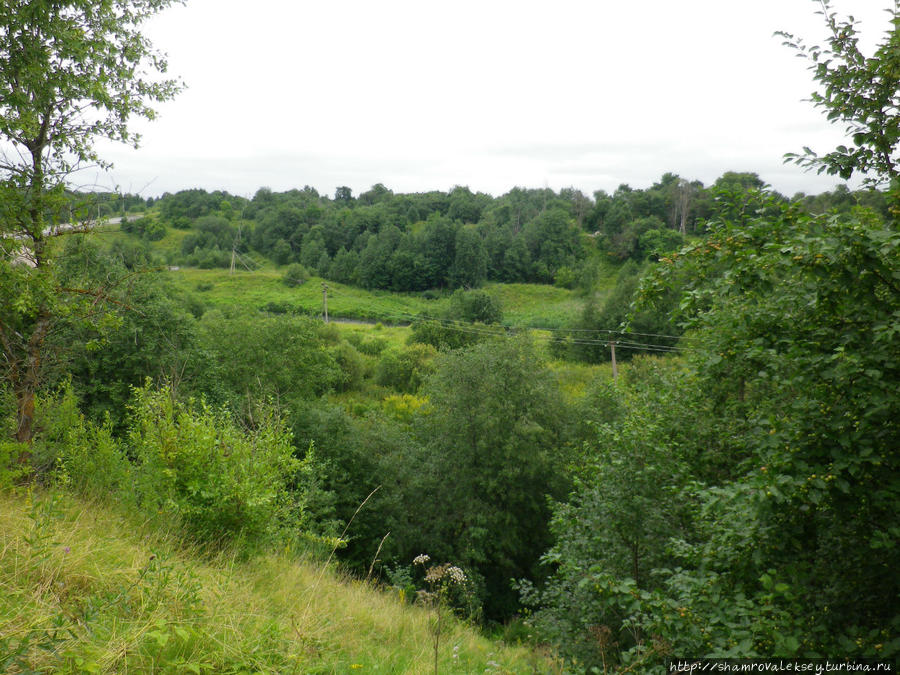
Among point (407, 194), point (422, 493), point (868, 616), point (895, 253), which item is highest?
point (407, 194)

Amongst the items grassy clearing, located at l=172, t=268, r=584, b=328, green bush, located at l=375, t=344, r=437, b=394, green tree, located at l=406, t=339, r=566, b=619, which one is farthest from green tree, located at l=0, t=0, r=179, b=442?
grassy clearing, located at l=172, t=268, r=584, b=328

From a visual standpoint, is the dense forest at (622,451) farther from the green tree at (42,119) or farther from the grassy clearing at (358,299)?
the grassy clearing at (358,299)

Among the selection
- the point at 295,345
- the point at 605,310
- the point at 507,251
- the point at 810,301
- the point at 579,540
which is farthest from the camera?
the point at 507,251

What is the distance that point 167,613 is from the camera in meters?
3.79

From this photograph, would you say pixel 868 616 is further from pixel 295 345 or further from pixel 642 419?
pixel 295 345

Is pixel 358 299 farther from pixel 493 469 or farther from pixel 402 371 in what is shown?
pixel 493 469

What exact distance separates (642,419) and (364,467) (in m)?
13.4

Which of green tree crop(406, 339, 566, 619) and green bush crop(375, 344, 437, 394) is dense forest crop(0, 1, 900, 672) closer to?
green tree crop(406, 339, 566, 619)

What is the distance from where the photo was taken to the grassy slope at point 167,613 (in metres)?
3.24

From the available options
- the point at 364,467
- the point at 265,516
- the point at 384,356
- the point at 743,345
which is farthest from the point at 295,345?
the point at 743,345

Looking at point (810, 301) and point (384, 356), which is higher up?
point (810, 301)

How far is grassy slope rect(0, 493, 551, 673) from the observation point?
3.24 m

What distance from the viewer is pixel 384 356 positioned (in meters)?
41.1

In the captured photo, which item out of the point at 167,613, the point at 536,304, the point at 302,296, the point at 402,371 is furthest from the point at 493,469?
the point at 536,304
